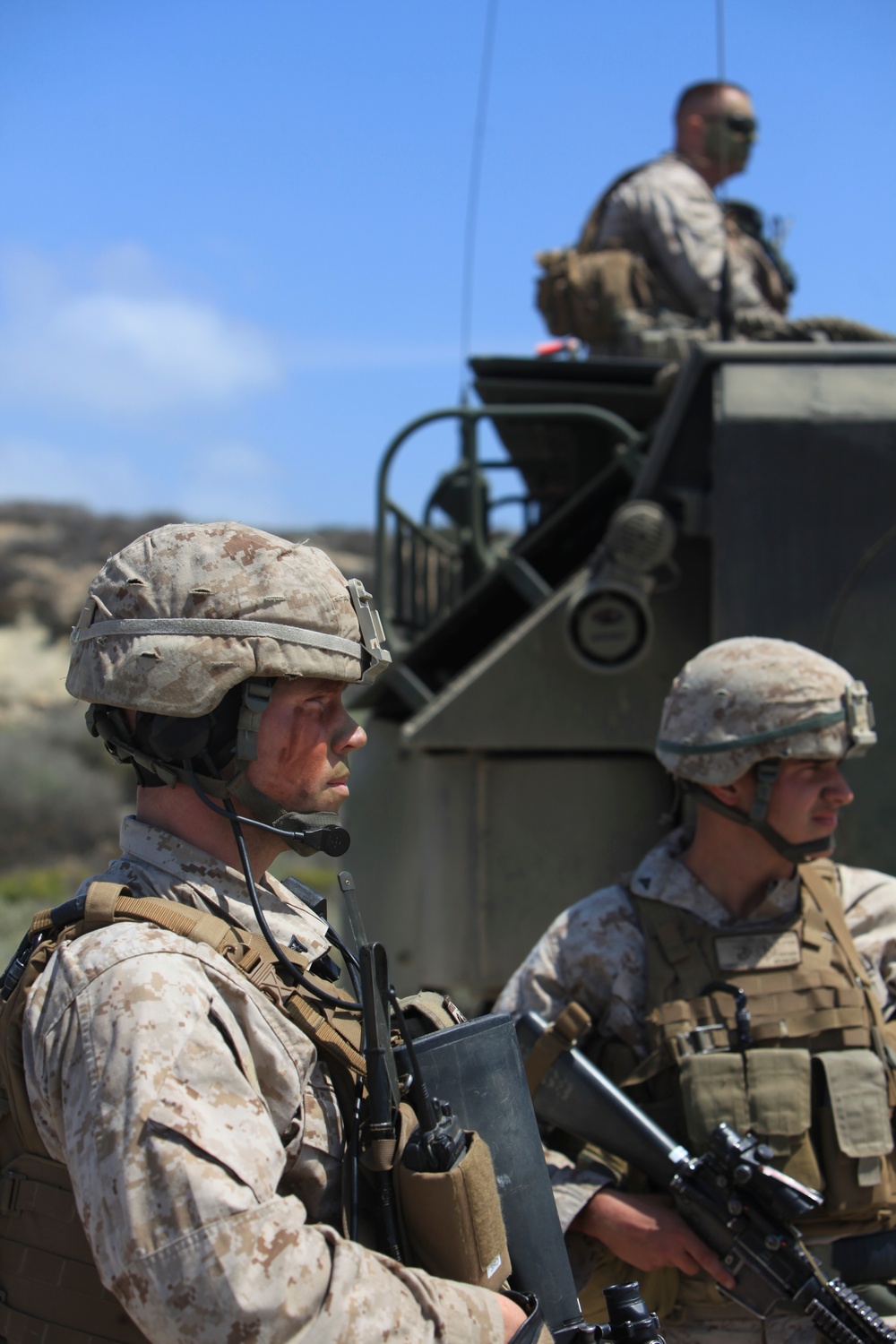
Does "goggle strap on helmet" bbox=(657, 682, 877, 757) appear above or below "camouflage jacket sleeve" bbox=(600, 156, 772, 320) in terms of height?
below

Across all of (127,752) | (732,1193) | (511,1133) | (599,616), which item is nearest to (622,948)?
(732,1193)

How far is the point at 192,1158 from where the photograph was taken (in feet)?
4.36

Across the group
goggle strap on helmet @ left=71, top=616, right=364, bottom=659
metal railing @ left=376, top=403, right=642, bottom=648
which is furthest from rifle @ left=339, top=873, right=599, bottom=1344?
metal railing @ left=376, top=403, right=642, bottom=648

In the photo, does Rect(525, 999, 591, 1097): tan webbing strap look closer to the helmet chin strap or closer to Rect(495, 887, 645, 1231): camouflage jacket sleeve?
Rect(495, 887, 645, 1231): camouflage jacket sleeve

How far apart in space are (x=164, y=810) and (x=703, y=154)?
5.50 metres

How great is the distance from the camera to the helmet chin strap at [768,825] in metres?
2.58

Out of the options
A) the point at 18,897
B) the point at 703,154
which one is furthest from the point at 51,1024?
the point at 18,897

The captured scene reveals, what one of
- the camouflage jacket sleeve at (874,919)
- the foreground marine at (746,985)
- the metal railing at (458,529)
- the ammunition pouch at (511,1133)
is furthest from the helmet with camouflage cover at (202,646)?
the metal railing at (458,529)

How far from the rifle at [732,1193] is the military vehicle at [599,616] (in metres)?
1.49

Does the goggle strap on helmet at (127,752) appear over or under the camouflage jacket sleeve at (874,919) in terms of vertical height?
over

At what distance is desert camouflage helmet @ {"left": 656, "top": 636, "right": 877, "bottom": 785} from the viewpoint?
102 inches

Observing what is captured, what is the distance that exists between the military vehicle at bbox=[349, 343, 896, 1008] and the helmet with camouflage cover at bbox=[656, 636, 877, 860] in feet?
3.30

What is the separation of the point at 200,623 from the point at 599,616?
2606 millimetres

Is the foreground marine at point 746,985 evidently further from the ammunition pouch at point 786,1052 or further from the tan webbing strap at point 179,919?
the tan webbing strap at point 179,919
